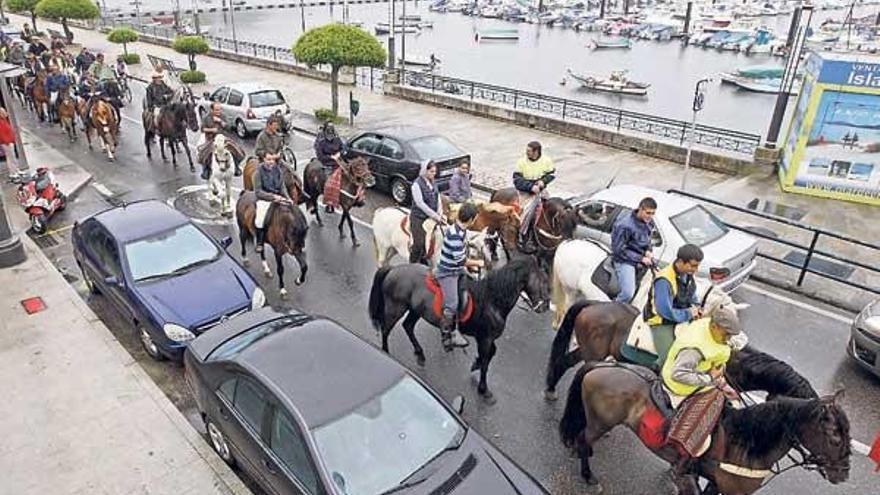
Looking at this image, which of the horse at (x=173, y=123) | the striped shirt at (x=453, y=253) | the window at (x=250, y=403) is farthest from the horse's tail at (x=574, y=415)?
the horse at (x=173, y=123)

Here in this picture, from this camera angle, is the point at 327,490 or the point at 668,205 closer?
the point at 327,490

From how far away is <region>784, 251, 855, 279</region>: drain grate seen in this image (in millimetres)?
10469

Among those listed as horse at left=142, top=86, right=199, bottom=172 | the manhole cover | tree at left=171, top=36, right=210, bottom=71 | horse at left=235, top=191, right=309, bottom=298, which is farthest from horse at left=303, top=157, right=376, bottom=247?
tree at left=171, top=36, right=210, bottom=71

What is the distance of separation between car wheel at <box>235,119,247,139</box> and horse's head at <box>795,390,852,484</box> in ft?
58.4

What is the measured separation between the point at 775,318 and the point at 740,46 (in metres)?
83.0

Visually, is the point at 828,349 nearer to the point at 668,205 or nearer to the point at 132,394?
the point at 668,205

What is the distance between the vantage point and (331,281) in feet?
34.6

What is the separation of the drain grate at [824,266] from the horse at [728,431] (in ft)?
21.3

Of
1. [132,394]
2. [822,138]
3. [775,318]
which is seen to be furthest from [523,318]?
[822,138]

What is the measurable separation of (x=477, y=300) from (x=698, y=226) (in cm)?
434

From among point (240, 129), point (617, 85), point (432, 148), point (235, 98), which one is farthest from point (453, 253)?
point (617, 85)

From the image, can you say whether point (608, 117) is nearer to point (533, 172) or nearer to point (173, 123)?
point (533, 172)

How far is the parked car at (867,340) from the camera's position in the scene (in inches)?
303

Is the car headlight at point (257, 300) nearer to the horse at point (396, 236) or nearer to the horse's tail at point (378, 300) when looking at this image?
the horse's tail at point (378, 300)
